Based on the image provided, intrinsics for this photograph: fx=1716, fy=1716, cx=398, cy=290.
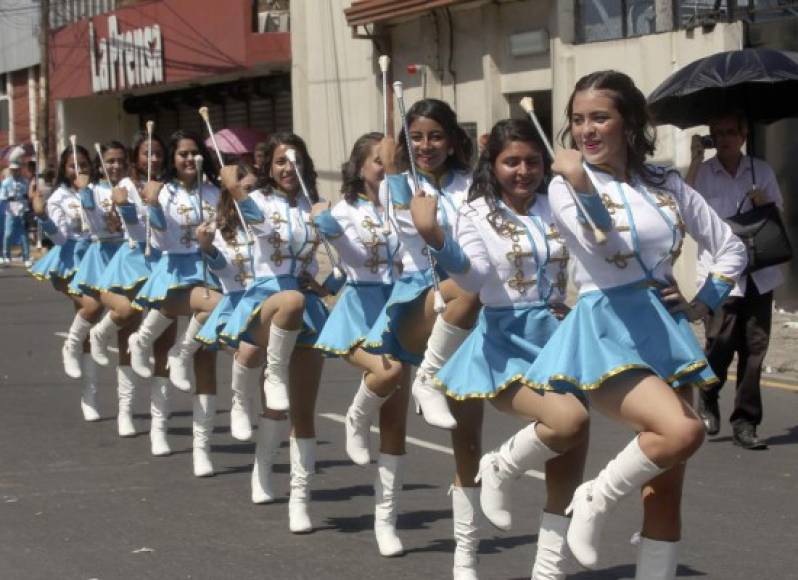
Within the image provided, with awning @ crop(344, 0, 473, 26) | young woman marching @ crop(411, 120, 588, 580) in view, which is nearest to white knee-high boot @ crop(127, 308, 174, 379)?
young woman marching @ crop(411, 120, 588, 580)

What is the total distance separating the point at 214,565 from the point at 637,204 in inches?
108

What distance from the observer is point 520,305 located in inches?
246

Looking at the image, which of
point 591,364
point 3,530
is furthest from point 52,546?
point 591,364

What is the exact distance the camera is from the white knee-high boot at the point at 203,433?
955 cm

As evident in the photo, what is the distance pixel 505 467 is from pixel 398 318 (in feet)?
5.07

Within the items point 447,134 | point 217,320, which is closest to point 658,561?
point 447,134

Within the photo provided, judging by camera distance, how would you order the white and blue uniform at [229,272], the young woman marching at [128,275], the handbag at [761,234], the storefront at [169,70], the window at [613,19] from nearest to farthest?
the white and blue uniform at [229,272] → the handbag at [761,234] → the young woman marching at [128,275] → the window at [613,19] → the storefront at [169,70]

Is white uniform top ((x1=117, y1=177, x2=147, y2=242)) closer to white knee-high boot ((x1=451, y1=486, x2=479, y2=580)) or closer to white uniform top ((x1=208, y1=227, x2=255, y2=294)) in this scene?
white uniform top ((x1=208, y1=227, x2=255, y2=294))

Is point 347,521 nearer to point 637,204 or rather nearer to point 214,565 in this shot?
point 214,565

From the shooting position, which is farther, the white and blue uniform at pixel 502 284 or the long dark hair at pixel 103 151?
the long dark hair at pixel 103 151

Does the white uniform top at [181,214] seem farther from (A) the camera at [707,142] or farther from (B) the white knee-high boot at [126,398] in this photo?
(A) the camera at [707,142]

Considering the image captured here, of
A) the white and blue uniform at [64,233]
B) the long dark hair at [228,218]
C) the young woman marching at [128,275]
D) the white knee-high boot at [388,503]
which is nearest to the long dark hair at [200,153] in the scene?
the young woman marching at [128,275]

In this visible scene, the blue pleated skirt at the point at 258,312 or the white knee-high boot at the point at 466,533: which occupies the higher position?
the blue pleated skirt at the point at 258,312

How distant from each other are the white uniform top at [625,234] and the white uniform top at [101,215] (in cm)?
663
